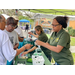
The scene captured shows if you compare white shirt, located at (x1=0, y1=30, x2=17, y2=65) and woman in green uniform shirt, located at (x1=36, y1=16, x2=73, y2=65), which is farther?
woman in green uniform shirt, located at (x1=36, y1=16, x2=73, y2=65)

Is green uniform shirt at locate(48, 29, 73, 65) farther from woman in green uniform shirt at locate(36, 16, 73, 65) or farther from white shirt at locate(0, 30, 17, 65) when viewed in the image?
white shirt at locate(0, 30, 17, 65)

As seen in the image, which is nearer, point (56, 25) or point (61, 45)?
point (61, 45)

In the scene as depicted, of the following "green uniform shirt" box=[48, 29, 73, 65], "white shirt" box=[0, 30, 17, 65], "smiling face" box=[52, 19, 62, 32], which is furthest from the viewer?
"smiling face" box=[52, 19, 62, 32]

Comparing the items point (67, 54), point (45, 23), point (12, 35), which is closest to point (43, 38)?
point (12, 35)

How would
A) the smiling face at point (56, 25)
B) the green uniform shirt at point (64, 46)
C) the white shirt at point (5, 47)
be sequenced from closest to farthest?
1. the white shirt at point (5, 47)
2. the green uniform shirt at point (64, 46)
3. the smiling face at point (56, 25)

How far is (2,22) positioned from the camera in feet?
3.41

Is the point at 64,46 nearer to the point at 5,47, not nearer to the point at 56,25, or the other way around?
the point at 56,25

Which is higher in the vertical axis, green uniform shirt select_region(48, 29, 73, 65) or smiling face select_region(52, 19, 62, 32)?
smiling face select_region(52, 19, 62, 32)

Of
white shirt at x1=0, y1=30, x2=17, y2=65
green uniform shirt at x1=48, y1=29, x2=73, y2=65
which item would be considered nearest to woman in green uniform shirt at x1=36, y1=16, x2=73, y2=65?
green uniform shirt at x1=48, y1=29, x2=73, y2=65

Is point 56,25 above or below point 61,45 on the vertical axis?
above

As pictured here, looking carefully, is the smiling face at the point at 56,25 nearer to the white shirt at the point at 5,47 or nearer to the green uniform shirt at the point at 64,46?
the green uniform shirt at the point at 64,46

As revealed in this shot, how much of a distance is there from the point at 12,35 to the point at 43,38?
1.09 meters

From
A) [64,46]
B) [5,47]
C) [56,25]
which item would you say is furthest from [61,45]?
[5,47]

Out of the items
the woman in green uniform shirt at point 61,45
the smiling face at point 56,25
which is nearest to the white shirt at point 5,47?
the woman in green uniform shirt at point 61,45
